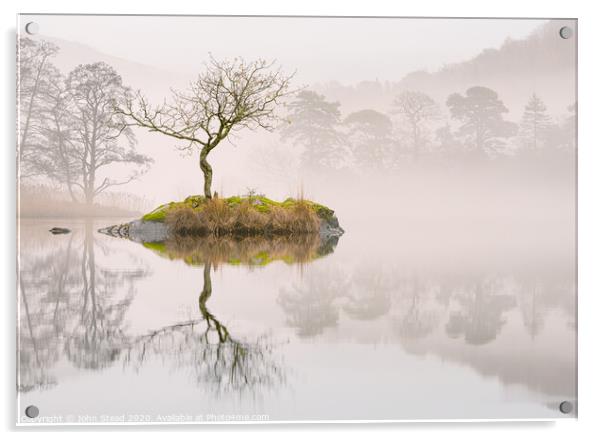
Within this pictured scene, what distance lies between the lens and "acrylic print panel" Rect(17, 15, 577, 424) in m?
3.03

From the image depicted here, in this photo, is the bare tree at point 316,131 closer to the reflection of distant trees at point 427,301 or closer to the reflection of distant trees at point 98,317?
the reflection of distant trees at point 427,301

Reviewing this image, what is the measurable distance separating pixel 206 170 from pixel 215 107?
1.96 ft

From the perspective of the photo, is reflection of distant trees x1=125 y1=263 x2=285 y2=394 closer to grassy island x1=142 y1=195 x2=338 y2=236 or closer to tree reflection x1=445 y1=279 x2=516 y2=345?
tree reflection x1=445 y1=279 x2=516 y2=345

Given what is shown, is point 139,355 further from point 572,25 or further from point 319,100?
point 572,25

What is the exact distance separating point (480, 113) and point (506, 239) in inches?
39.8

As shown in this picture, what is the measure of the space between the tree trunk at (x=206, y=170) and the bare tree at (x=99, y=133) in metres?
0.45

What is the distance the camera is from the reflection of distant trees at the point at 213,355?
2.85 m

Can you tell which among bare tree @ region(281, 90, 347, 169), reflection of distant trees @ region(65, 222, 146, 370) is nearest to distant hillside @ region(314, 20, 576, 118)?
bare tree @ region(281, 90, 347, 169)

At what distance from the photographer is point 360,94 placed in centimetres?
432

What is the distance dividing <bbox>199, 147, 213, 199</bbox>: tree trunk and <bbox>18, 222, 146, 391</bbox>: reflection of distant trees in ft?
3.53

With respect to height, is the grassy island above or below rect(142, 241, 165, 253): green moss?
above
